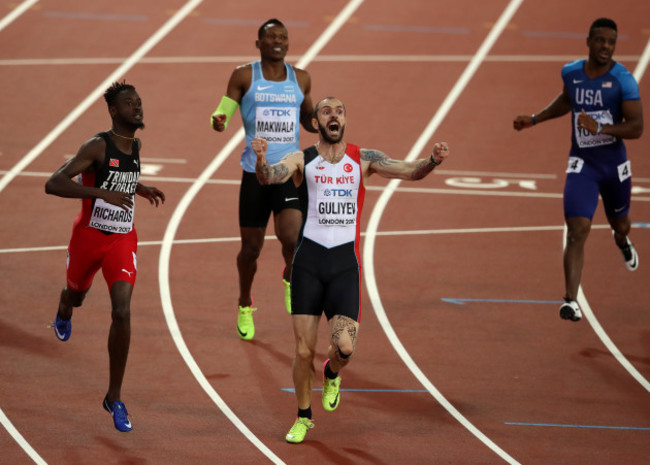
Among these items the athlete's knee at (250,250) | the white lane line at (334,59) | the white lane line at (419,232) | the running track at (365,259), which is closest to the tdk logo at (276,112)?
the athlete's knee at (250,250)

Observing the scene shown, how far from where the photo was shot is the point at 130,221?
27.8 ft

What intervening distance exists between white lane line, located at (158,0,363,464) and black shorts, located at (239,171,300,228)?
1.18 meters

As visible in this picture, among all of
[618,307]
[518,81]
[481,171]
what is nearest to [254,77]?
[618,307]

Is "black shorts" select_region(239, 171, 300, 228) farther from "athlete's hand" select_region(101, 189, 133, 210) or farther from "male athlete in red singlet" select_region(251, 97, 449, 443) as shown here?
"athlete's hand" select_region(101, 189, 133, 210)

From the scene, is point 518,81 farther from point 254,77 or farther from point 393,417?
point 393,417

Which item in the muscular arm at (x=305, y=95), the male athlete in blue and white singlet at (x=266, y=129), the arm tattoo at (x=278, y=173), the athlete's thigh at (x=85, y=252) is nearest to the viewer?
the arm tattoo at (x=278, y=173)

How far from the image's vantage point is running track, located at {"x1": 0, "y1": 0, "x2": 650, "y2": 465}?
8.60 meters

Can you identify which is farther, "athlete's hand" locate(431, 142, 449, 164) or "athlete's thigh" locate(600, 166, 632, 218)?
"athlete's thigh" locate(600, 166, 632, 218)

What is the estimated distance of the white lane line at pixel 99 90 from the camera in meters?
15.4

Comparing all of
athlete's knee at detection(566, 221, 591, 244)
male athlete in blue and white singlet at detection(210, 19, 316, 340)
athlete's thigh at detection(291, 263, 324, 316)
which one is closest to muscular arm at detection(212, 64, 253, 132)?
male athlete in blue and white singlet at detection(210, 19, 316, 340)

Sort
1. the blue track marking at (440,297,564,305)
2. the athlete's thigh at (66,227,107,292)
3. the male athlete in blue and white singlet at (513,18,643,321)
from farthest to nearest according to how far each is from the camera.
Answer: the blue track marking at (440,297,564,305), the male athlete in blue and white singlet at (513,18,643,321), the athlete's thigh at (66,227,107,292)

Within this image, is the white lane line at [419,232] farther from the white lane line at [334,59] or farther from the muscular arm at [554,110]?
the white lane line at [334,59]

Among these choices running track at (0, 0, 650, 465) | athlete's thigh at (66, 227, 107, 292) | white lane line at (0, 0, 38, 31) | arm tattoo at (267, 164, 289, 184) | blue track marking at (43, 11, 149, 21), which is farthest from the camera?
blue track marking at (43, 11, 149, 21)

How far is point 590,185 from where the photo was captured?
10242 mm
